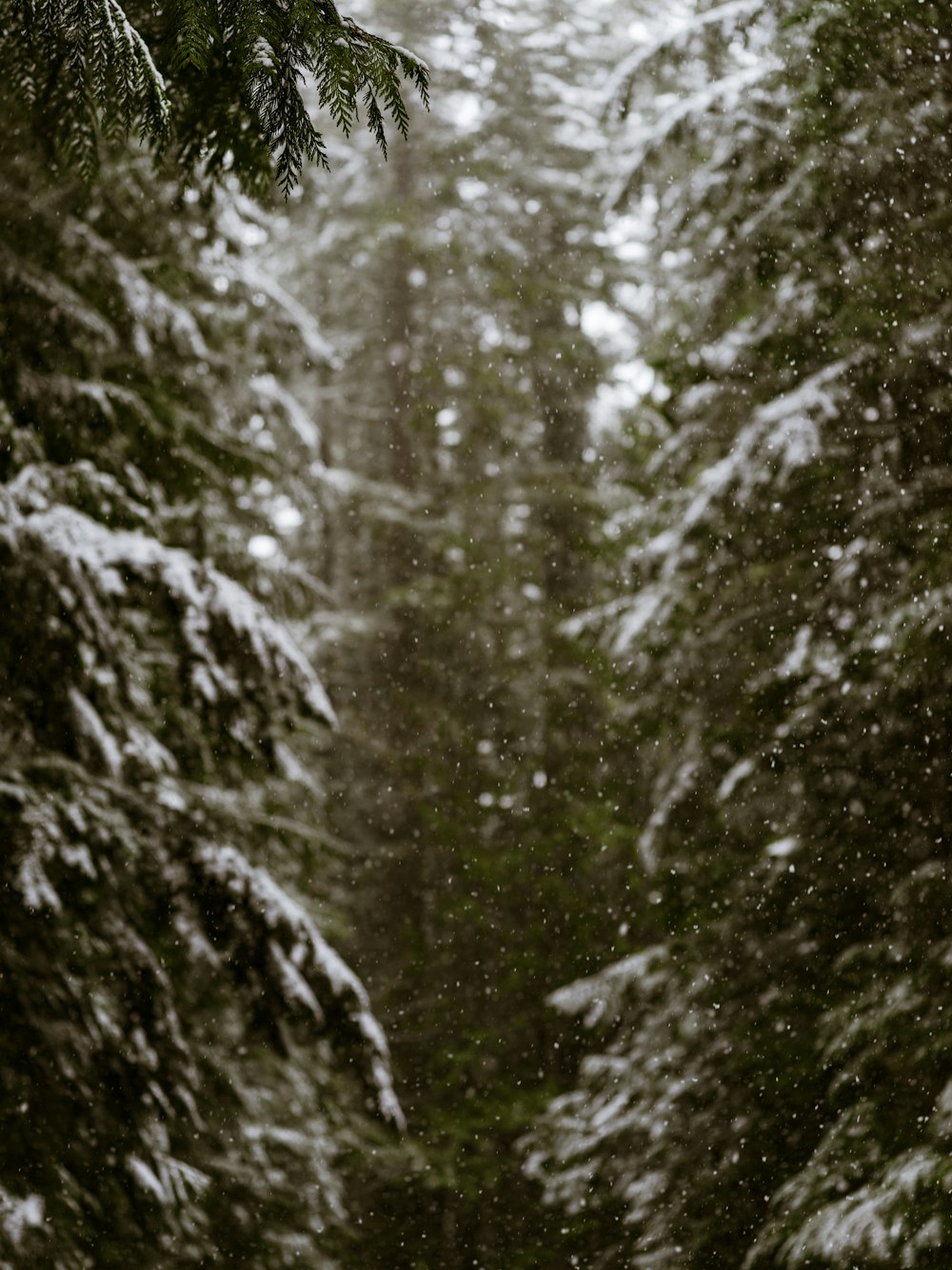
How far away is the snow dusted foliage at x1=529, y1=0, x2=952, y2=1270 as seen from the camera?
18.0 feet

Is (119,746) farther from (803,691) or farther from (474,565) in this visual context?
(474,565)

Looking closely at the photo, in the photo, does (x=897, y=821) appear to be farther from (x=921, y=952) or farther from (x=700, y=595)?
(x=700, y=595)

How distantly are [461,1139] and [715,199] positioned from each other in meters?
8.71

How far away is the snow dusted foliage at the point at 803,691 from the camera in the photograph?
5.48 m

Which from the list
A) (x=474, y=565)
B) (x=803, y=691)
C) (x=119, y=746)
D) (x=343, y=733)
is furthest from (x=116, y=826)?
(x=474, y=565)

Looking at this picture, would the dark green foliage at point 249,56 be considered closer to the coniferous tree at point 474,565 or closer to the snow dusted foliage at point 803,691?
the snow dusted foliage at point 803,691

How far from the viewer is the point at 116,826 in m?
4.79

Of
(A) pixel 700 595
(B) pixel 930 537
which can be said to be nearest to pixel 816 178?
(B) pixel 930 537

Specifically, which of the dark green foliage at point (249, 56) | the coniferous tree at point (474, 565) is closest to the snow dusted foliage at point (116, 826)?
the dark green foliage at point (249, 56)

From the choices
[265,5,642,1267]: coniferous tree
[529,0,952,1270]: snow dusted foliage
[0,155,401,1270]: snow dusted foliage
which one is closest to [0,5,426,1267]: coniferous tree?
[0,155,401,1270]: snow dusted foliage

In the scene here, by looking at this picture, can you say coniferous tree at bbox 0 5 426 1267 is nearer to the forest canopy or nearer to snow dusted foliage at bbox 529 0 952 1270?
the forest canopy

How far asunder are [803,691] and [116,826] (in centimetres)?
361

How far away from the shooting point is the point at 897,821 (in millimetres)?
5848

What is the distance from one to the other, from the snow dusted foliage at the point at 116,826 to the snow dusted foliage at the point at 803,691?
1.97 metres
